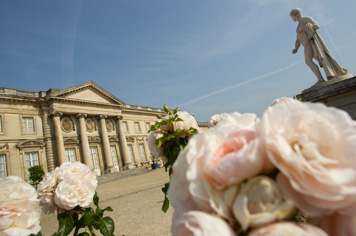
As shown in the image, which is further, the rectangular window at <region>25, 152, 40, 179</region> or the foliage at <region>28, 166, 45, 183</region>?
the rectangular window at <region>25, 152, 40, 179</region>

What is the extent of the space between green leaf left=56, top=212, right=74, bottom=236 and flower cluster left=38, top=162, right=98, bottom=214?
83mm

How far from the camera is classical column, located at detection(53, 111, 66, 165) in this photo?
22.4 metres

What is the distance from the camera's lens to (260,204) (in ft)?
1.85

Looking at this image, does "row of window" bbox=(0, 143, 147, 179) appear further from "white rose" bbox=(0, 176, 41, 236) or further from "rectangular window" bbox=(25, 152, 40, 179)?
"white rose" bbox=(0, 176, 41, 236)

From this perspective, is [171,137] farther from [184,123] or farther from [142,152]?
[142,152]

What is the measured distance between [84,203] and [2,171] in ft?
78.5

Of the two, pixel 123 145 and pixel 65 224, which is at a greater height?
pixel 123 145

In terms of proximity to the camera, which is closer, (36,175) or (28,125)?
(36,175)

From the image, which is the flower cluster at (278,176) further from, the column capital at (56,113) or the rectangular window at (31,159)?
the column capital at (56,113)

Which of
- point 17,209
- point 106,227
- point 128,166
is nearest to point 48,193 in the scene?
point 106,227

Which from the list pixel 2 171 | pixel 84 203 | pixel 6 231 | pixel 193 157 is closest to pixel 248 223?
pixel 193 157

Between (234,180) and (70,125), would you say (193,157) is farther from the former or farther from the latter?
(70,125)

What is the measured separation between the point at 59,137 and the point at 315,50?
79.1 ft

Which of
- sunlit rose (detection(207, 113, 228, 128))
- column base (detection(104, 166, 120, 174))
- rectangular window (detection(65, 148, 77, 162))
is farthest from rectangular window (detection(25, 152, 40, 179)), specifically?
sunlit rose (detection(207, 113, 228, 128))
